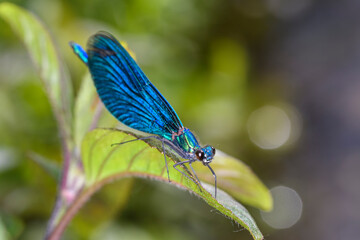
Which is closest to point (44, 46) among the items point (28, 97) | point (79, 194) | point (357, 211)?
point (79, 194)

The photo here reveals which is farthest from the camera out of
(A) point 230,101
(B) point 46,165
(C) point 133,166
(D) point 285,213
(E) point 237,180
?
(A) point 230,101

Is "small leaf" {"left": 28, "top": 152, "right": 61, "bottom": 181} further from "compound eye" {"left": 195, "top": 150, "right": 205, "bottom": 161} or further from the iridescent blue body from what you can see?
"compound eye" {"left": 195, "top": 150, "right": 205, "bottom": 161}

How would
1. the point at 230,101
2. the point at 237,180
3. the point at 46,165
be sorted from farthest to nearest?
the point at 230,101 < the point at 46,165 < the point at 237,180

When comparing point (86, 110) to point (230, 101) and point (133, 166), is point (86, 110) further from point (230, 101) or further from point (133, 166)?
point (230, 101)

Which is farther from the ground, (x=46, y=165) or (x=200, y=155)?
(x=200, y=155)

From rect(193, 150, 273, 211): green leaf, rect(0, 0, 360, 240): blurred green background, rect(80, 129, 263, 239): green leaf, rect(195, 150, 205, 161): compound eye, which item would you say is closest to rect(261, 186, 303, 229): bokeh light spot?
rect(0, 0, 360, 240): blurred green background

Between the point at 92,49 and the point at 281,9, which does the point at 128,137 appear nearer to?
the point at 92,49

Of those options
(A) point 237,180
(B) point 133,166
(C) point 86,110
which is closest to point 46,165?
(C) point 86,110
